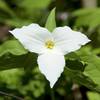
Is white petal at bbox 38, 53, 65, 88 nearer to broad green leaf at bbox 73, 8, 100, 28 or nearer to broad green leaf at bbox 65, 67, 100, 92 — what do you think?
broad green leaf at bbox 65, 67, 100, 92

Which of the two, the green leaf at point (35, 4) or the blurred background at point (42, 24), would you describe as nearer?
the blurred background at point (42, 24)

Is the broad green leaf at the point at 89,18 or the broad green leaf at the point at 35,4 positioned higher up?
the broad green leaf at the point at 89,18

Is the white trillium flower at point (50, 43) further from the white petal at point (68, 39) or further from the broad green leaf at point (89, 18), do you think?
the broad green leaf at point (89, 18)

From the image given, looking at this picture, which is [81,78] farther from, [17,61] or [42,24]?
[42,24]

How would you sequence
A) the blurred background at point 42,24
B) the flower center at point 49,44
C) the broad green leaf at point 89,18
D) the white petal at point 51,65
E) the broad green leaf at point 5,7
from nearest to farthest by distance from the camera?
the white petal at point 51,65
the flower center at point 49,44
the blurred background at point 42,24
the broad green leaf at point 89,18
the broad green leaf at point 5,7

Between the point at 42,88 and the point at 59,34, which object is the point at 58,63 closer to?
the point at 59,34

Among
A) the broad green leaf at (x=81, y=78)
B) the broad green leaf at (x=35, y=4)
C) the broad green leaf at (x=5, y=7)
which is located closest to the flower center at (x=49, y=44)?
the broad green leaf at (x=81, y=78)

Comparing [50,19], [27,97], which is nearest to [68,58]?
[50,19]
